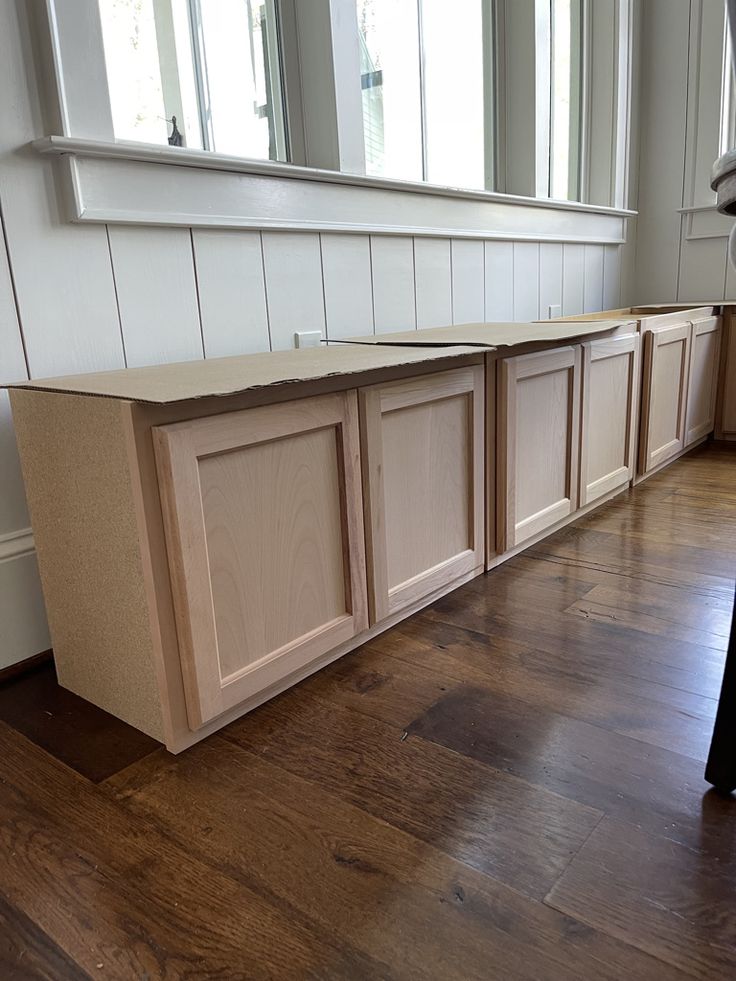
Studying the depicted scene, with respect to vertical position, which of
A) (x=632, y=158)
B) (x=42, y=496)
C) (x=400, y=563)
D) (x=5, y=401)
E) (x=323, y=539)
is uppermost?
(x=632, y=158)

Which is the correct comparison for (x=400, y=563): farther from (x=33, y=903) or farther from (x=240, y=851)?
(x=33, y=903)

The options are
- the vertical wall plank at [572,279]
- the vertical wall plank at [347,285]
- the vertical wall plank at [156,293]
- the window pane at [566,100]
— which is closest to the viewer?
the vertical wall plank at [156,293]

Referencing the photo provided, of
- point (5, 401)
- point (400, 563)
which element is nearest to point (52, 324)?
point (5, 401)

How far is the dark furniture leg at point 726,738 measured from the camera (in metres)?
0.90

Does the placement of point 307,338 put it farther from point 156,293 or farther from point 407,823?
point 407,823

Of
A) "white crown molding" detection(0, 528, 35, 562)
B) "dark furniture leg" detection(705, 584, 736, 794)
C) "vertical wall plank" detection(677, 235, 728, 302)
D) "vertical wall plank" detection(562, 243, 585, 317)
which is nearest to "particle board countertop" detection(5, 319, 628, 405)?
"white crown molding" detection(0, 528, 35, 562)

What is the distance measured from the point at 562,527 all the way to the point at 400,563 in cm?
74

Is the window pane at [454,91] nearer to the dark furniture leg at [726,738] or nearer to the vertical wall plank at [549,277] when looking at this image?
the vertical wall plank at [549,277]

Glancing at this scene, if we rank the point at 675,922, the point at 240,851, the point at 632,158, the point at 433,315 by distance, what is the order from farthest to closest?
the point at 632,158 → the point at 433,315 → the point at 240,851 → the point at 675,922

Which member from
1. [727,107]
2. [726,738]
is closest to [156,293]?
[726,738]

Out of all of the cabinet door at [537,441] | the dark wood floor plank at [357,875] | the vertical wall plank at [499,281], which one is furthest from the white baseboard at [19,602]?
the vertical wall plank at [499,281]

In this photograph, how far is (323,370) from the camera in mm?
1121

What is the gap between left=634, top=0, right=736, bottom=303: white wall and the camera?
10.3ft

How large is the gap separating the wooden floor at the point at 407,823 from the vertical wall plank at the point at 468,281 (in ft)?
4.03
